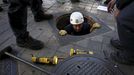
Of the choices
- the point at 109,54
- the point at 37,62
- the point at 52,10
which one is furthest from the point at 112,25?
the point at 37,62

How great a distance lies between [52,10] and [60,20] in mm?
395

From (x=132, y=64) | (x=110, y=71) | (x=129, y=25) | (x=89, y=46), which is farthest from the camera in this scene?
(x=89, y=46)

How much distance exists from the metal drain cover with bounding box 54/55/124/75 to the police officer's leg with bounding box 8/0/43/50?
2.79ft

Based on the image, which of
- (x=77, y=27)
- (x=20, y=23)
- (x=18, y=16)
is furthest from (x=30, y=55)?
(x=77, y=27)

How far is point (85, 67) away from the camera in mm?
2479

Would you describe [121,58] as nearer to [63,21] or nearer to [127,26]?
[127,26]

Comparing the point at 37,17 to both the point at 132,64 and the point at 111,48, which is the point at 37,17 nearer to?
the point at 111,48

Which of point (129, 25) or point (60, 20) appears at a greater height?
point (129, 25)

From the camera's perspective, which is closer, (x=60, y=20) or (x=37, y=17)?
(x=37, y=17)

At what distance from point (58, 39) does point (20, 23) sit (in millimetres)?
824

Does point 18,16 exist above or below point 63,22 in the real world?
above

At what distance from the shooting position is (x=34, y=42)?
318cm

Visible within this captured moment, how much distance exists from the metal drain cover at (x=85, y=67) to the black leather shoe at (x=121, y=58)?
37cm

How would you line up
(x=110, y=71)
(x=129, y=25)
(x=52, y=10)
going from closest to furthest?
1. (x=129, y=25)
2. (x=110, y=71)
3. (x=52, y=10)
